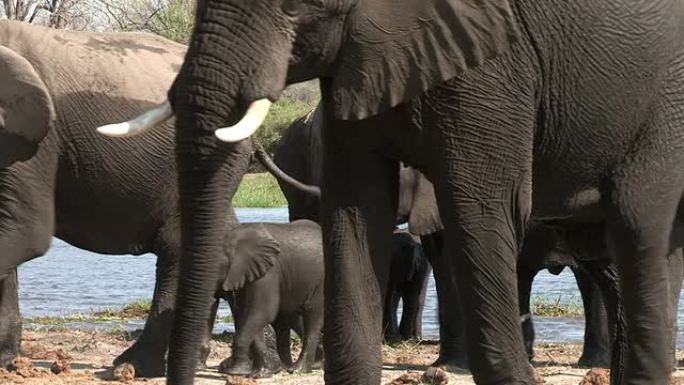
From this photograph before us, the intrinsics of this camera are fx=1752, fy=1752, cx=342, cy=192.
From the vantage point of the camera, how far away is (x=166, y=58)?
973 cm

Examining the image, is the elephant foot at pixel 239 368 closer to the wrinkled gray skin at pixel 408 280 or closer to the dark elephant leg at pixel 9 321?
the dark elephant leg at pixel 9 321

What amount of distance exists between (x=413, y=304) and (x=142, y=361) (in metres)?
3.23

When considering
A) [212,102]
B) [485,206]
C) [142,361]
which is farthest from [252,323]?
[212,102]

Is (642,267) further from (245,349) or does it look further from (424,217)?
(424,217)

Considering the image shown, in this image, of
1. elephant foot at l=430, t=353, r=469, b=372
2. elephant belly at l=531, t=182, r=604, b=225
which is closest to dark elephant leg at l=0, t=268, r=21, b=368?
elephant foot at l=430, t=353, r=469, b=372

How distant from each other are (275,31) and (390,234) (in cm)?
102

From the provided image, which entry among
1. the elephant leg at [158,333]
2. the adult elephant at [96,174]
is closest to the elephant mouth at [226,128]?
the adult elephant at [96,174]

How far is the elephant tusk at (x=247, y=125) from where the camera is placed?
4.83 meters

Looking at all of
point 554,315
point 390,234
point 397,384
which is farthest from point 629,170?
point 554,315

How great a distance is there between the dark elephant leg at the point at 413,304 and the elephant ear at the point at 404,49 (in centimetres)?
672

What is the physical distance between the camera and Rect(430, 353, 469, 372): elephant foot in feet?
32.2

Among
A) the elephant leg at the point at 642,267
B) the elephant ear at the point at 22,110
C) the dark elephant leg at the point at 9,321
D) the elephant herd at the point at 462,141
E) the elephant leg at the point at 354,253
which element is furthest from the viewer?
the dark elephant leg at the point at 9,321

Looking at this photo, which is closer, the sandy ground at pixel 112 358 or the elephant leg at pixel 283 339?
the sandy ground at pixel 112 358

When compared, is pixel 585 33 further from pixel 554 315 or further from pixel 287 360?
pixel 554 315
